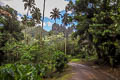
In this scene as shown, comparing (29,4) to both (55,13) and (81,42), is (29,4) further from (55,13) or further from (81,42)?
(81,42)

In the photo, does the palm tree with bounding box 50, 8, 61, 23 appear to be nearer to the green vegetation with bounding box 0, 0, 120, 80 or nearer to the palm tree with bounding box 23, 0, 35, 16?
the palm tree with bounding box 23, 0, 35, 16

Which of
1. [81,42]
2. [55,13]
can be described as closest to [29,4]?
[55,13]

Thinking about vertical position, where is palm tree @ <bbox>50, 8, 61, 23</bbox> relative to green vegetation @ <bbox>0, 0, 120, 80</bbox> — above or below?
above

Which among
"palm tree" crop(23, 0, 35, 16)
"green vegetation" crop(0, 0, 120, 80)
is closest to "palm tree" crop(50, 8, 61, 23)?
"palm tree" crop(23, 0, 35, 16)

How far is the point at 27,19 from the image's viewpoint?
29531 millimetres

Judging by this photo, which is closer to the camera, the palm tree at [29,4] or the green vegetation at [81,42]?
the green vegetation at [81,42]

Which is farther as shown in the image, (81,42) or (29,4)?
(29,4)

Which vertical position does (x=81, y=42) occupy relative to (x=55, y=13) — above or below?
below

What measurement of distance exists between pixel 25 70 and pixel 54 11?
→ 3398 cm

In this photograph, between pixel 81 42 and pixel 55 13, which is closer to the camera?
pixel 81 42

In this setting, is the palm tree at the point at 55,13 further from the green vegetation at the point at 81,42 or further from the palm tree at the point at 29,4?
the green vegetation at the point at 81,42

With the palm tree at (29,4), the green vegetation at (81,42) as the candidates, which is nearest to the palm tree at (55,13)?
the palm tree at (29,4)

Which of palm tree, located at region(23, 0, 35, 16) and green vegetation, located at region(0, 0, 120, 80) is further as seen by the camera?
palm tree, located at region(23, 0, 35, 16)

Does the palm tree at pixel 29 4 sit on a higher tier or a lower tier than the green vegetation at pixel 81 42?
higher
